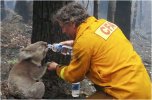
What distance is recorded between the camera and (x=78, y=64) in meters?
4.80

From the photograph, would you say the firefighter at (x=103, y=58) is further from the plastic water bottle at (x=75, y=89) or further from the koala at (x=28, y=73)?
the plastic water bottle at (x=75, y=89)

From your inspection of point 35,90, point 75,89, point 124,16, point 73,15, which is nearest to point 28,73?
Result: point 35,90

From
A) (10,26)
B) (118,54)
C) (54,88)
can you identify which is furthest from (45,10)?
(10,26)

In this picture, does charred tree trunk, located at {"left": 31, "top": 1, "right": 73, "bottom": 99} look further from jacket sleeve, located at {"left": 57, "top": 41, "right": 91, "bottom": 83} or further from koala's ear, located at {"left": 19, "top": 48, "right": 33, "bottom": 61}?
jacket sleeve, located at {"left": 57, "top": 41, "right": 91, "bottom": 83}

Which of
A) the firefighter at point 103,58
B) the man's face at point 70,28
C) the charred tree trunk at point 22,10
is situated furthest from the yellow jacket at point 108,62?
the charred tree trunk at point 22,10

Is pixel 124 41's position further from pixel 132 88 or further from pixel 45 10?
pixel 45 10

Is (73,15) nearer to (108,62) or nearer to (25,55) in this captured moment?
(108,62)

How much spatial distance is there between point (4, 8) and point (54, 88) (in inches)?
555

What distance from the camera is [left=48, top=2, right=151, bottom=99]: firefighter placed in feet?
15.4

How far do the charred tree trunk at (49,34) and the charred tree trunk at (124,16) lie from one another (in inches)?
300

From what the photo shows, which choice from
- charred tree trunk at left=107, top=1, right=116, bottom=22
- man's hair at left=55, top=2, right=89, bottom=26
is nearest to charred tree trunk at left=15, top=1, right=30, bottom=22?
charred tree trunk at left=107, top=1, right=116, bottom=22

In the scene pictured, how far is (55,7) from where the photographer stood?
6.58m

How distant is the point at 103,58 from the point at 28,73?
1094mm

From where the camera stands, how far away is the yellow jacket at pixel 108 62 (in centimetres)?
469
